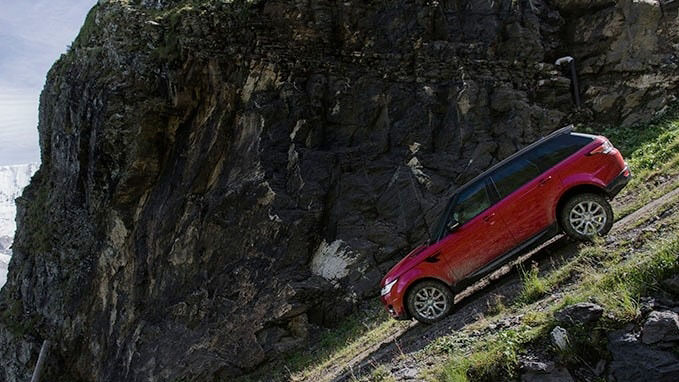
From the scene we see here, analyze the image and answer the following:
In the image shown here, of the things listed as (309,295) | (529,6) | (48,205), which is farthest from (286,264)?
(48,205)

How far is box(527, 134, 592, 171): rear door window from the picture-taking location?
8.57 metres

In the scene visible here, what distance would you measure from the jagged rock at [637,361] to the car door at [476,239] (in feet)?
11.9

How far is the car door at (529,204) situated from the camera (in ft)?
27.1

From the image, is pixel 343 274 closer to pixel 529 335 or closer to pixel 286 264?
pixel 286 264

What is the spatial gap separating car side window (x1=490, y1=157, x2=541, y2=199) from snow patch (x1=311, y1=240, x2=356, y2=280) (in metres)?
6.39

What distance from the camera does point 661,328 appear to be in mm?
4457

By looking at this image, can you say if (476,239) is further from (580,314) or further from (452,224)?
(580,314)

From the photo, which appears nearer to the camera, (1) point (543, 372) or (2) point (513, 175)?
(1) point (543, 372)

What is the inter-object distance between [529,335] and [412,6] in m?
14.2

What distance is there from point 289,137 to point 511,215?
29.4 ft

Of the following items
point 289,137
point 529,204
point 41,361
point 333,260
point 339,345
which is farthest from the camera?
point 41,361

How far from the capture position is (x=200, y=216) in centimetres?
1617

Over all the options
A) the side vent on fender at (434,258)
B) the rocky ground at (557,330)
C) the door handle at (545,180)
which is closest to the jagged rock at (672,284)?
the rocky ground at (557,330)

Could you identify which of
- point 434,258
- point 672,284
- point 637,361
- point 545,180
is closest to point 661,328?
point 637,361
